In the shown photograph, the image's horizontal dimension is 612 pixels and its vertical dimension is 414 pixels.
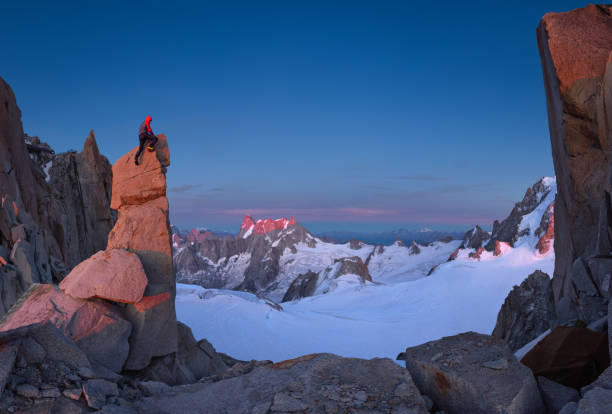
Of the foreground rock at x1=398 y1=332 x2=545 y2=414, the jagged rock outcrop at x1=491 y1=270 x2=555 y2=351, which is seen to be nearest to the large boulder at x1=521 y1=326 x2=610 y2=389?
the foreground rock at x1=398 y1=332 x2=545 y2=414

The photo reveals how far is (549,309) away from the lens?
1167cm

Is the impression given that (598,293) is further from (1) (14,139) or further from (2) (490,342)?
(1) (14,139)

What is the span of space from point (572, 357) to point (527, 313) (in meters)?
9.22

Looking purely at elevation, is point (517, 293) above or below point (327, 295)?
above

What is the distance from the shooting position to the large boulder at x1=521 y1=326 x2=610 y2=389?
5.64 m

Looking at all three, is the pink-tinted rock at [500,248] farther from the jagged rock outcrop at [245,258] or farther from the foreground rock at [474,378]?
the jagged rock outcrop at [245,258]

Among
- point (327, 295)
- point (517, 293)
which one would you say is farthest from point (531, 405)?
point (327, 295)

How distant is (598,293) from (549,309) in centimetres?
414

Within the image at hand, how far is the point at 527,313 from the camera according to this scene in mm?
13758

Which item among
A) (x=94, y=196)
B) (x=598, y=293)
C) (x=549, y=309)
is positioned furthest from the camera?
(x=94, y=196)

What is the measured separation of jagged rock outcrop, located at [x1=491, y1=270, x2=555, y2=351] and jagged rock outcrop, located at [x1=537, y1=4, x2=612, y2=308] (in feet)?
10.2

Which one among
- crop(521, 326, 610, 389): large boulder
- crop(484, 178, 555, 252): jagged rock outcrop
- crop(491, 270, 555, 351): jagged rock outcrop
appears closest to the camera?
crop(521, 326, 610, 389): large boulder

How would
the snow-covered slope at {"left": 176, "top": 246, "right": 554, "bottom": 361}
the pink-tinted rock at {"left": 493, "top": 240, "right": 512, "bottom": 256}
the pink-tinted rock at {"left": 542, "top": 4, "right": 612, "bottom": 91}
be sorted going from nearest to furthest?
the pink-tinted rock at {"left": 542, "top": 4, "right": 612, "bottom": 91}
the snow-covered slope at {"left": 176, "top": 246, "right": 554, "bottom": 361}
the pink-tinted rock at {"left": 493, "top": 240, "right": 512, "bottom": 256}

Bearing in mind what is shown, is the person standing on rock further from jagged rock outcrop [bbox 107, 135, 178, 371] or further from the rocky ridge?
the rocky ridge
